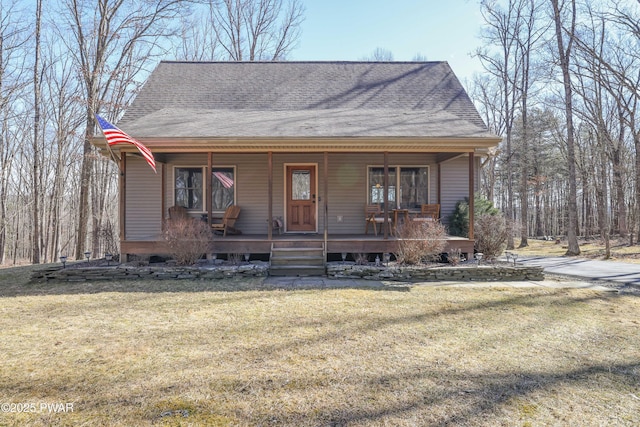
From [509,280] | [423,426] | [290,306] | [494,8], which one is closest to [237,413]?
[423,426]

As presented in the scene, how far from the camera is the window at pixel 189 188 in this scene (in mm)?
9484

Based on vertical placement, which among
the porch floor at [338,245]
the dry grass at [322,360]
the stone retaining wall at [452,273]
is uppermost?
the porch floor at [338,245]

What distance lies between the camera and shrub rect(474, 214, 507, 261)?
784 cm

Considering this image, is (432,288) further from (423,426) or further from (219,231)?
(219,231)

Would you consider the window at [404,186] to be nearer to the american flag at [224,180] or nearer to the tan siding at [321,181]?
the tan siding at [321,181]

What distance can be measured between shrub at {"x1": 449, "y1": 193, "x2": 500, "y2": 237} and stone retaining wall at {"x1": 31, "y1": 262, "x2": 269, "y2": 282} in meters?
5.38

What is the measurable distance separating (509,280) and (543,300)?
153 cm

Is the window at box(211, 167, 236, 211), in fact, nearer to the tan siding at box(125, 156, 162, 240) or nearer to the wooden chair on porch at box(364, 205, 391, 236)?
the tan siding at box(125, 156, 162, 240)

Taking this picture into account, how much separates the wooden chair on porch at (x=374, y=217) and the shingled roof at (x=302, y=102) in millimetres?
2253

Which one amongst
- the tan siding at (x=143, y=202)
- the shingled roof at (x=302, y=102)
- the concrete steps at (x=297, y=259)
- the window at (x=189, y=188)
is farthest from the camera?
the window at (x=189, y=188)

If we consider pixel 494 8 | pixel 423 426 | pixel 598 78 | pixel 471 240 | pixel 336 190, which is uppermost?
pixel 494 8

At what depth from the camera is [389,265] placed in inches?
277

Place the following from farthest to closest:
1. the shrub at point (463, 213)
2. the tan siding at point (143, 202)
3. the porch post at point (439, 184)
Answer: the porch post at point (439, 184) < the tan siding at point (143, 202) < the shrub at point (463, 213)

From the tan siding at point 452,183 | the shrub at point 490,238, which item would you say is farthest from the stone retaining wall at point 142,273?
the tan siding at point 452,183
